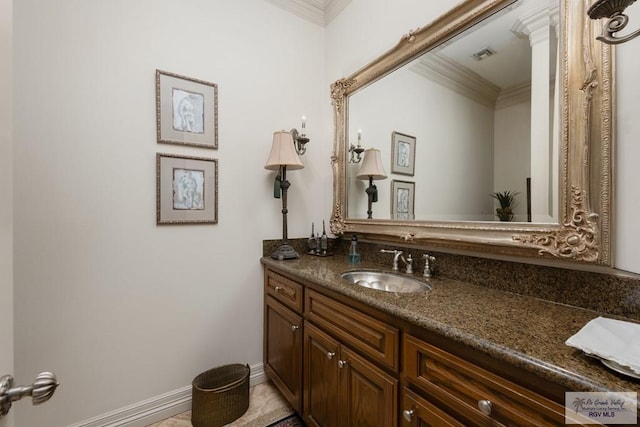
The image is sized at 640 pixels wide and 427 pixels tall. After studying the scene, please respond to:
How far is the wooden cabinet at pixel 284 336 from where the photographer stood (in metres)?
1.46

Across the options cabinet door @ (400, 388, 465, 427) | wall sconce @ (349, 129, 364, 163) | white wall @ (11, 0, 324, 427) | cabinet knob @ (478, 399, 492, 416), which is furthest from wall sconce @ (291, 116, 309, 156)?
cabinet knob @ (478, 399, 492, 416)

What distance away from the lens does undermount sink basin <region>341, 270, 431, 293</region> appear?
1.38 m

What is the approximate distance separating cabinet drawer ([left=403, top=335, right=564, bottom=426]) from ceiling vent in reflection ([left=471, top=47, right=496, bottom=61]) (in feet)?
4.06

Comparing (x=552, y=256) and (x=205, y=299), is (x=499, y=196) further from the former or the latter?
(x=205, y=299)

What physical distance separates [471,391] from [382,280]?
2.63 feet

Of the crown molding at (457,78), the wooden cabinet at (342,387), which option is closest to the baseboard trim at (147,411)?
the wooden cabinet at (342,387)

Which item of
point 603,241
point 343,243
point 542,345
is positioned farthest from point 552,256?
point 343,243

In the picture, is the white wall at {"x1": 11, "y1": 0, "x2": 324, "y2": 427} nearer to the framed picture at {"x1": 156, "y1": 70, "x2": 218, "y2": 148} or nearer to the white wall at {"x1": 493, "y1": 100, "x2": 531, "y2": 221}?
the framed picture at {"x1": 156, "y1": 70, "x2": 218, "y2": 148}

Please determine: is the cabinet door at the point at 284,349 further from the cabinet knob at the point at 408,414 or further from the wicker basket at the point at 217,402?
the cabinet knob at the point at 408,414

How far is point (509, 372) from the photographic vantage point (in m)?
0.63

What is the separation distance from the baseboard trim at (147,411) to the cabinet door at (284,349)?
52 centimetres

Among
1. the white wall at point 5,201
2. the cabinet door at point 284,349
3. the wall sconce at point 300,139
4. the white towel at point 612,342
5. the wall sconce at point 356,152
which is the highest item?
the wall sconce at point 300,139

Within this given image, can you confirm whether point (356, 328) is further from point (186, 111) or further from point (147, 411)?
point (186, 111)

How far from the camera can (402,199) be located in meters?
1.59
